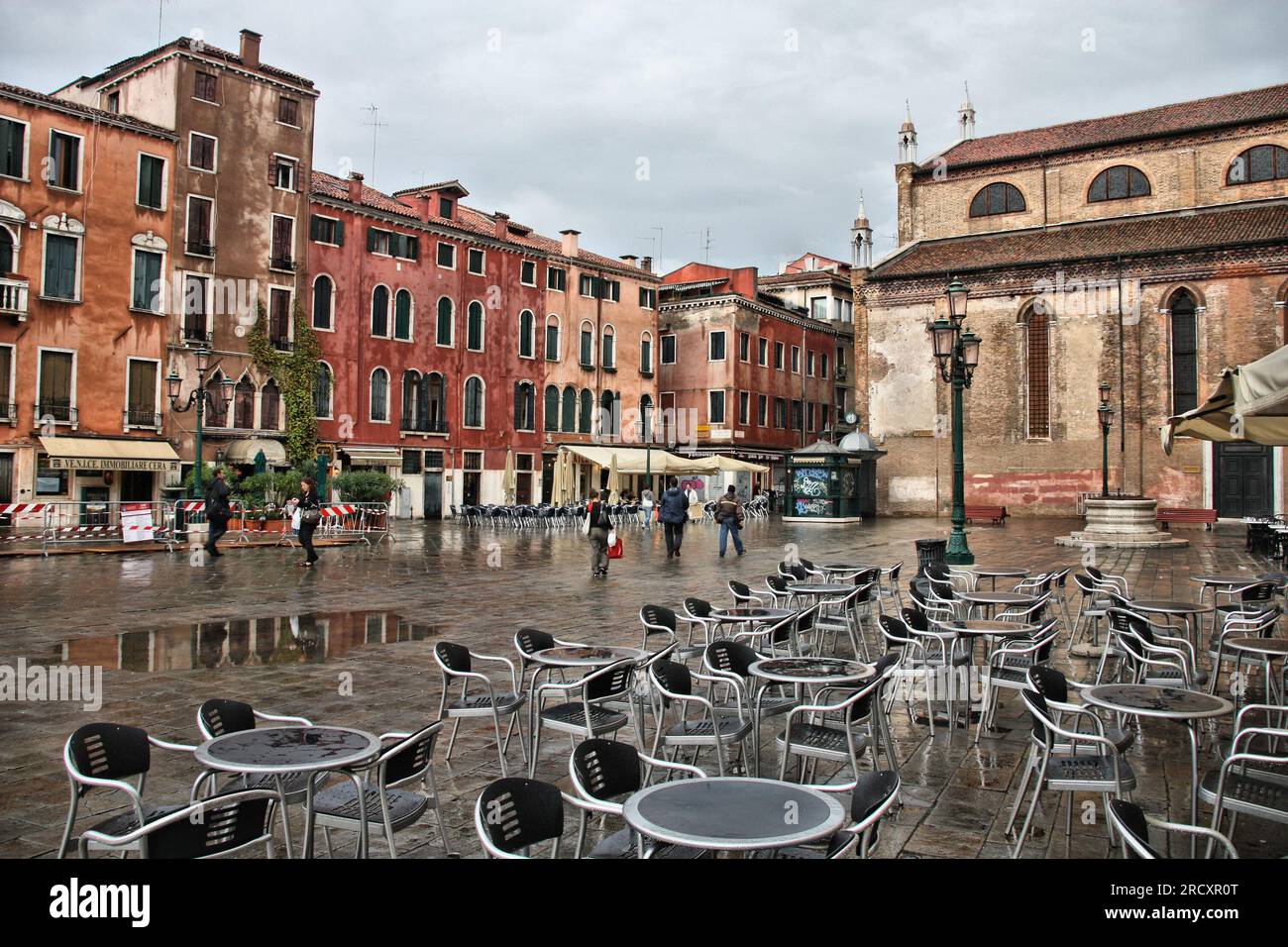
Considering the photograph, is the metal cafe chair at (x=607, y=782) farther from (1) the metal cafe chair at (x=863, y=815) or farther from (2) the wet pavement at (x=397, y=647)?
(2) the wet pavement at (x=397, y=647)

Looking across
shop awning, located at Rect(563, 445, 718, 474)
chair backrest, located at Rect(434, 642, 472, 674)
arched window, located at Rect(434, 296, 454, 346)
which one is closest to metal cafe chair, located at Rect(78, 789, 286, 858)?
chair backrest, located at Rect(434, 642, 472, 674)

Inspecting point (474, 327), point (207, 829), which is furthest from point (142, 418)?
point (207, 829)

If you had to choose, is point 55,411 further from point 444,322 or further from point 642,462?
point 642,462

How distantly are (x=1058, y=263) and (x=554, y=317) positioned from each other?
19.4m

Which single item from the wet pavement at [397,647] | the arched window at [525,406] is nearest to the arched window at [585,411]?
the arched window at [525,406]

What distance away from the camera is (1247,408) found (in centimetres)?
602

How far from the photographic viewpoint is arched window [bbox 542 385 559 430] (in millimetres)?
40188

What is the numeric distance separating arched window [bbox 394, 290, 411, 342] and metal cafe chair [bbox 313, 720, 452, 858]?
32496mm

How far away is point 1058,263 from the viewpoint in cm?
3647

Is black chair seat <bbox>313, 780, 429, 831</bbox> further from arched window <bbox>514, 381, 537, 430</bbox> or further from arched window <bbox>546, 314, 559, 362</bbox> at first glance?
arched window <bbox>546, 314, 559, 362</bbox>

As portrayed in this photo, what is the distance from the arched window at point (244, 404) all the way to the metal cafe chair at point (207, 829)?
97.0ft

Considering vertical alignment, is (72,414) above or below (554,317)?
below

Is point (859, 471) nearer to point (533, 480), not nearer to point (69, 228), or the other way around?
point (533, 480)
